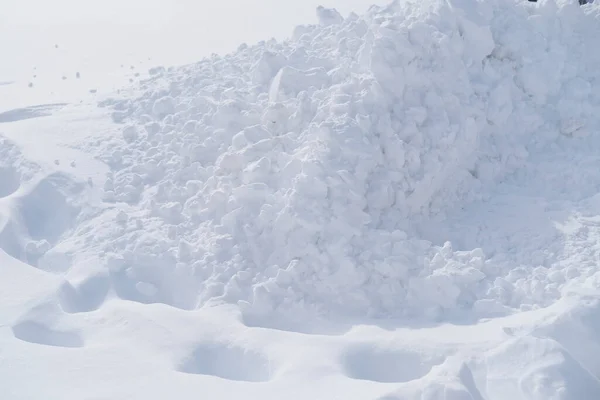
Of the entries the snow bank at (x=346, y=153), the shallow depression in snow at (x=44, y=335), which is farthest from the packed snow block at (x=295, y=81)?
the shallow depression in snow at (x=44, y=335)

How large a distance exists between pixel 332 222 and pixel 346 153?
1.47 feet

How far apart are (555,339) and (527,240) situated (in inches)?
38.3

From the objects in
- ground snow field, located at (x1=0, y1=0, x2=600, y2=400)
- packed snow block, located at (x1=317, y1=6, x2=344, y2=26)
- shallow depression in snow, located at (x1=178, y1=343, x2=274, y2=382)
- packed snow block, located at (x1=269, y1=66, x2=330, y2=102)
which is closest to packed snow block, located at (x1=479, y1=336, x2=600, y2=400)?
ground snow field, located at (x1=0, y1=0, x2=600, y2=400)

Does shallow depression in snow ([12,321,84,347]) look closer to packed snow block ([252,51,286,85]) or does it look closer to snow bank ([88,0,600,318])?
snow bank ([88,0,600,318])

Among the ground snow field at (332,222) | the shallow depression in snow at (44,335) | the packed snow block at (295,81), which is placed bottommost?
the shallow depression in snow at (44,335)

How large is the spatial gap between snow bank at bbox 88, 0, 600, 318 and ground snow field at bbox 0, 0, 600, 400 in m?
0.01

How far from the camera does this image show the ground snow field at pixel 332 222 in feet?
9.92

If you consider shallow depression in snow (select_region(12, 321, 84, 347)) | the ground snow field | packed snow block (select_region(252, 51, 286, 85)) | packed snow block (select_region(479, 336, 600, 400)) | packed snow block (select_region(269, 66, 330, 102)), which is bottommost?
packed snow block (select_region(479, 336, 600, 400))

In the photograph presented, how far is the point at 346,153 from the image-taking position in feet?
12.7

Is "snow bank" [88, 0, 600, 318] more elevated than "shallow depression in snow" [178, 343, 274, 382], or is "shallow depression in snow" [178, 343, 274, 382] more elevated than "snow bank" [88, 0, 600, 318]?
"snow bank" [88, 0, 600, 318]

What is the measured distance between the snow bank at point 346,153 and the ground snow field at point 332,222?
0.04ft

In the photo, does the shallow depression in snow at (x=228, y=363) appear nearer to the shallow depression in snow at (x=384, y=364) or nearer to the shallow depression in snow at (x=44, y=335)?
the shallow depression in snow at (x=384, y=364)

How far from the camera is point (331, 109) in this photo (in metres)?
4.09

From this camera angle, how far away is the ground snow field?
3023mm
